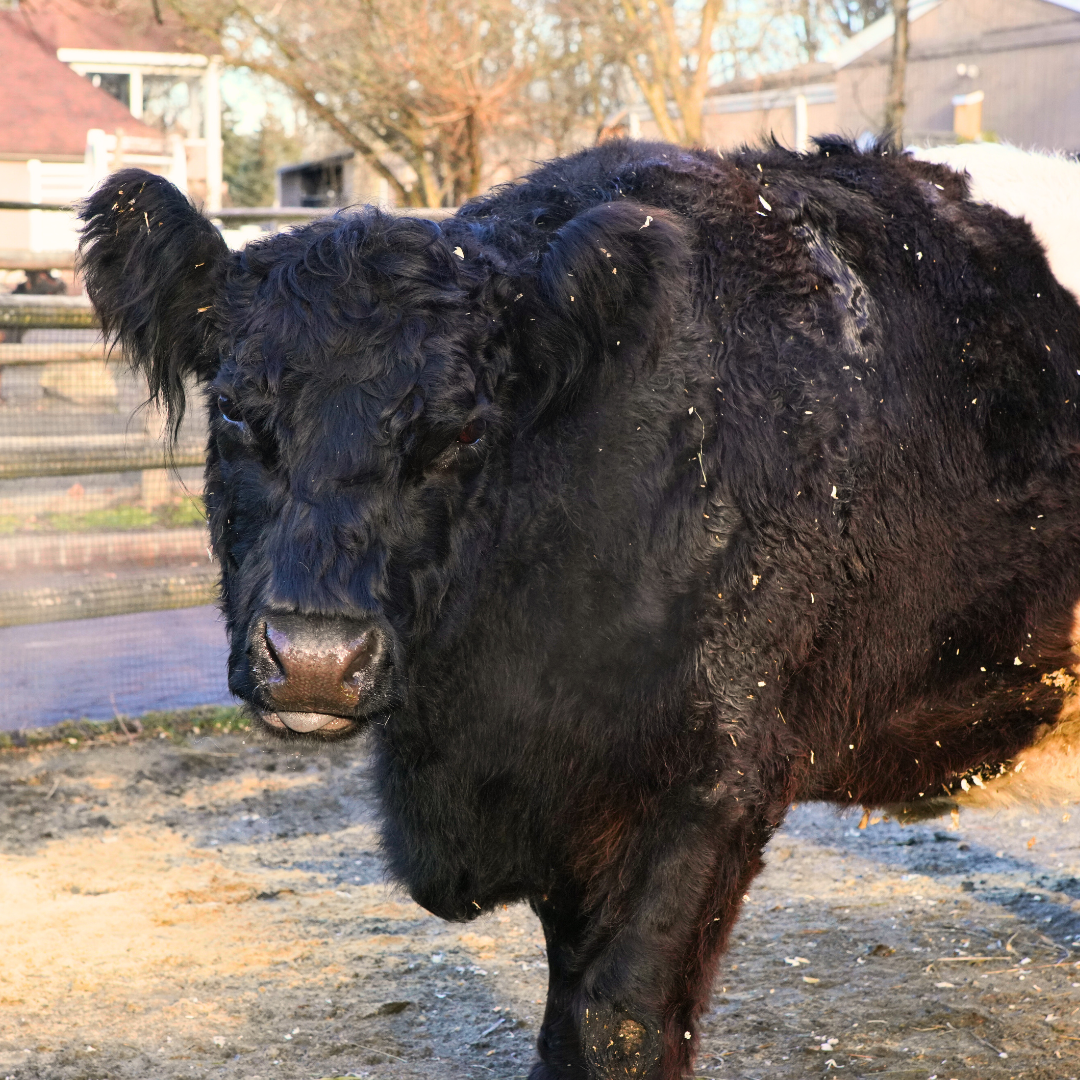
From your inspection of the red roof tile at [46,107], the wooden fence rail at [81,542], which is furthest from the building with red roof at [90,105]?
the wooden fence rail at [81,542]

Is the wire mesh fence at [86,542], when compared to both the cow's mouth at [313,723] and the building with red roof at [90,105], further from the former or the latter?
the building with red roof at [90,105]

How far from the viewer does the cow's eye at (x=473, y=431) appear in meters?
2.68

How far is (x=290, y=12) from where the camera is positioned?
2097cm

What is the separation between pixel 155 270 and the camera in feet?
9.47

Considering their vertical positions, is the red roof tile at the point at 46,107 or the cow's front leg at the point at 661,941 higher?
the red roof tile at the point at 46,107

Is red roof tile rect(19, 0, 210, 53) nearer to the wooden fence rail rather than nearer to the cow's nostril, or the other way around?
the wooden fence rail

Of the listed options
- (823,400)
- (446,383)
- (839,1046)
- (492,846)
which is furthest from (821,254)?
(839,1046)

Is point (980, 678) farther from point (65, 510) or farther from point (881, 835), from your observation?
point (65, 510)

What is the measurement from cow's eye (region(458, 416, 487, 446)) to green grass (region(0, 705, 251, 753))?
354 centimetres

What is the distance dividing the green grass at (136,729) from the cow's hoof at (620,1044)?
3529mm

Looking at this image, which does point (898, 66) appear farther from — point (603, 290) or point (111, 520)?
point (603, 290)

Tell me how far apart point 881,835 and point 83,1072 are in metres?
3.23


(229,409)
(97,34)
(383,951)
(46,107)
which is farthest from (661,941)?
(97,34)

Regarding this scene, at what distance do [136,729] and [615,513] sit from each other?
4045 millimetres
